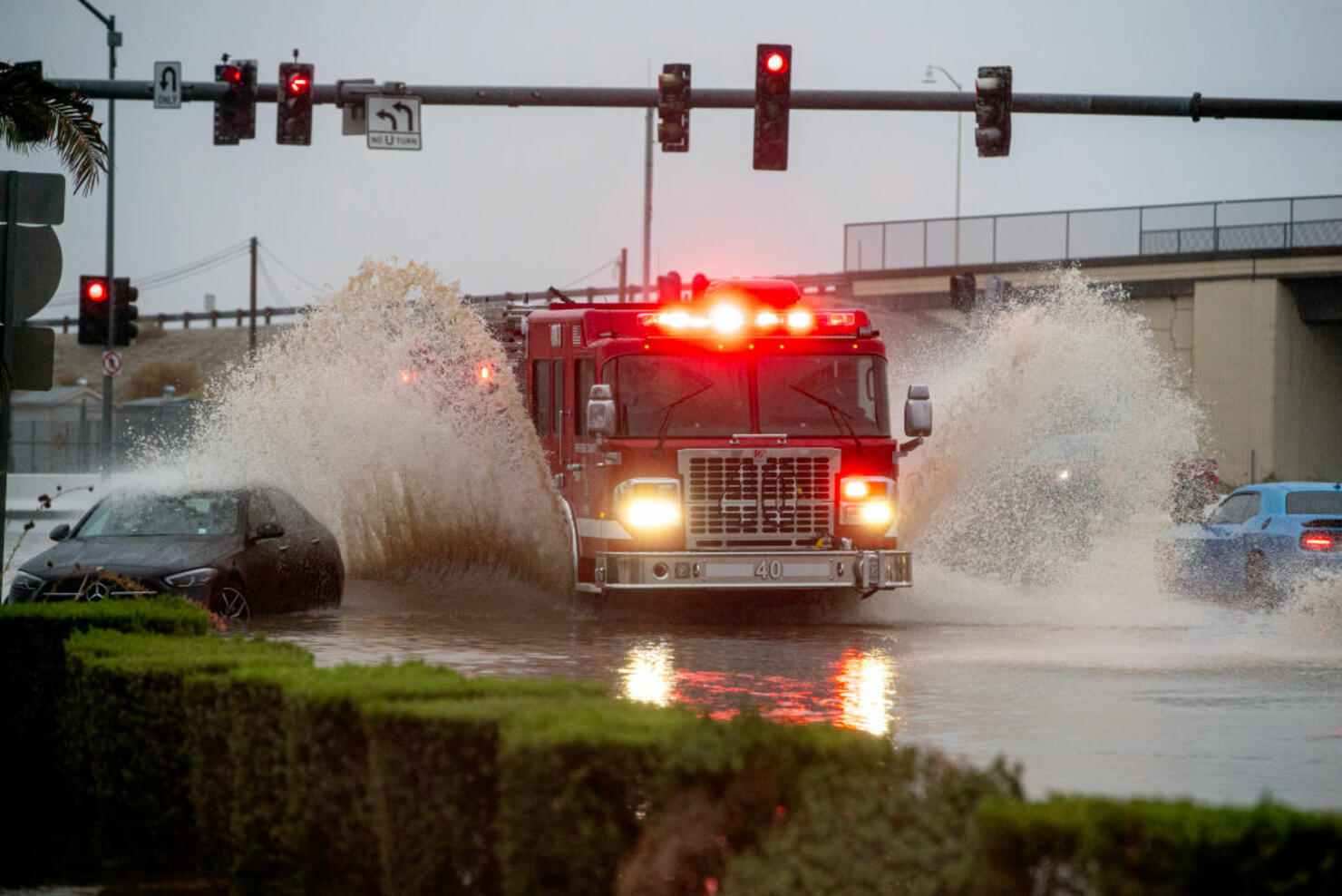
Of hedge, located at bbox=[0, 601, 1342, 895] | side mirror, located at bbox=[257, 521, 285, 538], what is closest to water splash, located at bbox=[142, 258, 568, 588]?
side mirror, located at bbox=[257, 521, 285, 538]

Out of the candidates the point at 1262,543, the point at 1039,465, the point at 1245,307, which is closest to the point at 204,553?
the point at 1262,543

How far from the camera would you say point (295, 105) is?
76.9 ft

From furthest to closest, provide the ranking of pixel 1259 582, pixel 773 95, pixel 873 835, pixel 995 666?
pixel 1259 582 < pixel 773 95 < pixel 995 666 < pixel 873 835

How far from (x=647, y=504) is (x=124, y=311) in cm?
2061

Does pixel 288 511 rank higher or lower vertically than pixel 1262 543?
higher

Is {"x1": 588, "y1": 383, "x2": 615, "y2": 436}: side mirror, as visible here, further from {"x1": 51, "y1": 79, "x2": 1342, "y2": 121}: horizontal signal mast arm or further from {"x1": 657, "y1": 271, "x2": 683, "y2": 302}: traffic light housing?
{"x1": 51, "y1": 79, "x2": 1342, "y2": 121}: horizontal signal mast arm

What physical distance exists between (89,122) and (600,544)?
599 cm

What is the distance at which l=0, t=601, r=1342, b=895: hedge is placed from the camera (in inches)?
175

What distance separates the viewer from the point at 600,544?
1867cm

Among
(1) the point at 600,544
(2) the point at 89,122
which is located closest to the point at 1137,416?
(1) the point at 600,544

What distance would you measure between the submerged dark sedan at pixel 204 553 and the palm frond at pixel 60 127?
119 inches

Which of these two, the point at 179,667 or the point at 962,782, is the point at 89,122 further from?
the point at 962,782

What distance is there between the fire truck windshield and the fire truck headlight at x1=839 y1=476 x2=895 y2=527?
46 cm

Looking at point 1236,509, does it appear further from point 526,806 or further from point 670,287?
point 526,806
